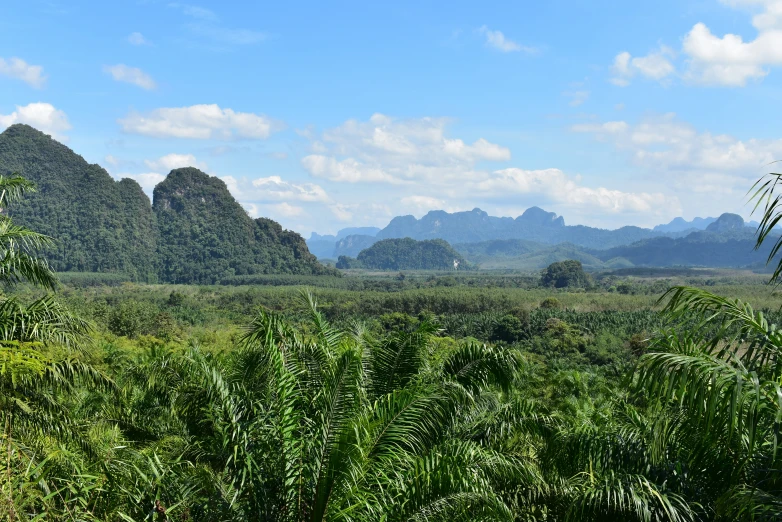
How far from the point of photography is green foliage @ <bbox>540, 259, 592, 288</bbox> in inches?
4523

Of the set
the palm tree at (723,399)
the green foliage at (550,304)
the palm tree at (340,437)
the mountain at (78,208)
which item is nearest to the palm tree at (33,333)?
the palm tree at (340,437)

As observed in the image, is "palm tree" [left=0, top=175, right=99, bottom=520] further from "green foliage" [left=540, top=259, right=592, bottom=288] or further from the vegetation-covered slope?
the vegetation-covered slope

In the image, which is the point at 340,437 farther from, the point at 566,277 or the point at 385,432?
the point at 566,277

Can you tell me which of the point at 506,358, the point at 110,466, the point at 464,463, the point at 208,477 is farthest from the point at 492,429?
the point at 110,466

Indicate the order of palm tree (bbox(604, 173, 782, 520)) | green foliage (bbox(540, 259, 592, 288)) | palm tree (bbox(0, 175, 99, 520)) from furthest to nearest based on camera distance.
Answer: green foliage (bbox(540, 259, 592, 288))
palm tree (bbox(0, 175, 99, 520))
palm tree (bbox(604, 173, 782, 520))

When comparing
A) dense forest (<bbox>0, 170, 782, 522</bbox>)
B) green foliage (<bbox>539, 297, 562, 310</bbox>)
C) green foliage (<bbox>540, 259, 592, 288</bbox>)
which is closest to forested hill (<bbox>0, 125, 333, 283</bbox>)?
green foliage (<bbox>540, 259, 592, 288</bbox>)

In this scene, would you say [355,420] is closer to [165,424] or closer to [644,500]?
[644,500]

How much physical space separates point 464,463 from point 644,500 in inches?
67.0

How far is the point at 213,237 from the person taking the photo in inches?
5197

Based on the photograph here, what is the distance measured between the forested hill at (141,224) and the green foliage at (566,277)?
47.9m

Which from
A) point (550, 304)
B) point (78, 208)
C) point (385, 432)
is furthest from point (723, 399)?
point (78, 208)

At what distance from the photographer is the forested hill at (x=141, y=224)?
114562mm

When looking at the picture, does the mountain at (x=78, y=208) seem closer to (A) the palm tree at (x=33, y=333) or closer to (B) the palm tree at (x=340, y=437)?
(A) the palm tree at (x=33, y=333)

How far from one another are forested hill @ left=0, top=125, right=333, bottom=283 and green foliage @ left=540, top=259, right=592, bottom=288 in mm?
47854
